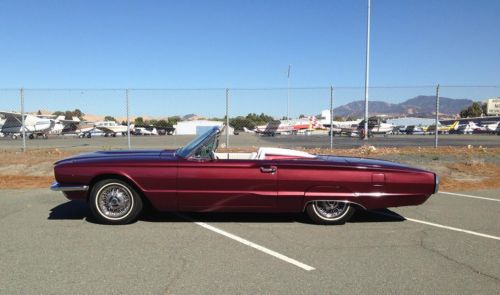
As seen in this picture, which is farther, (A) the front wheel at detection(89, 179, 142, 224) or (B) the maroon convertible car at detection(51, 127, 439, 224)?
(A) the front wheel at detection(89, 179, 142, 224)

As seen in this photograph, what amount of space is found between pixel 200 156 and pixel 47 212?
2608 mm

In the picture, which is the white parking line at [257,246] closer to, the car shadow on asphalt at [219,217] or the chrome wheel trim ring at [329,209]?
the car shadow on asphalt at [219,217]

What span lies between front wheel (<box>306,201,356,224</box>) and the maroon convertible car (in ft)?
0.04

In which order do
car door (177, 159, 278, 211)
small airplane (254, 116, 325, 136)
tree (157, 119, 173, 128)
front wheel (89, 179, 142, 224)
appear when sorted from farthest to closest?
tree (157, 119, 173, 128), small airplane (254, 116, 325, 136), front wheel (89, 179, 142, 224), car door (177, 159, 278, 211)

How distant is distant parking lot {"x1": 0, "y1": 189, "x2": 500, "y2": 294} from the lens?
359cm

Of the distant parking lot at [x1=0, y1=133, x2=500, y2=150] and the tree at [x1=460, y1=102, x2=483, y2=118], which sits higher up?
the tree at [x1=460, y1=102, x2=483, y2=118]

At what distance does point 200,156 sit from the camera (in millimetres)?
5598

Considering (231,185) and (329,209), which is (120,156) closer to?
(231,185)

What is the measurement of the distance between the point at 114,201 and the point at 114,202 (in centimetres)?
1

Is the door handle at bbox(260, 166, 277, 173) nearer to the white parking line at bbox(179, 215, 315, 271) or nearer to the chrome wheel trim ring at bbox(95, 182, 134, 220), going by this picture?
the white parking line at bbox(179, 215, 315, 271)

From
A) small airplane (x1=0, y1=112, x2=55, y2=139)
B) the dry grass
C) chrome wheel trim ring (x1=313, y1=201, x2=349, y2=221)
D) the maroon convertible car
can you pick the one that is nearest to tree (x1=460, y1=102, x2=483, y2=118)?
small airplane (x1=0, y1=112, x2=55, y2=139)

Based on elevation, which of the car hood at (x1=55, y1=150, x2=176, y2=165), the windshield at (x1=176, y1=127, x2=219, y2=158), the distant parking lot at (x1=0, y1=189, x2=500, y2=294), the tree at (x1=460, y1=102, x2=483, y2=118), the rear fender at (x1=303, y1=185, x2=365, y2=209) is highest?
the tree at (x1=460, y1=102, x2=483, y2=118)

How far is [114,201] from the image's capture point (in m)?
5.54

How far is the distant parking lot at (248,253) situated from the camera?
141 inches
